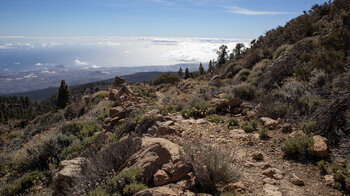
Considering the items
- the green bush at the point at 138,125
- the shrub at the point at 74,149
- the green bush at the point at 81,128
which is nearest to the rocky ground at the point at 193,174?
the green bush at the point at 138,125

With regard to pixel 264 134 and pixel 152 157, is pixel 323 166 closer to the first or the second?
pixel 264 134

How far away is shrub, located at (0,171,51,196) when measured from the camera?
16.6 ft

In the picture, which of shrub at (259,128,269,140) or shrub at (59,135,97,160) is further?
shrub at (59,135,97,160)

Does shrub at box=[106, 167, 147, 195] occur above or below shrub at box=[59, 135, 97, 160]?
above

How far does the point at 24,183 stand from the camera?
5.41 metres

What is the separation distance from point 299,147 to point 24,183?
22.2ft

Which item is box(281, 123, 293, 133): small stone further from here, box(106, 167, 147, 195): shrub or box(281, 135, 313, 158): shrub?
box(106, 167, 147, 195): shrub

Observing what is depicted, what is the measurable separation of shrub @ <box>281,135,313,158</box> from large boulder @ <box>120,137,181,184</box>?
2356mm

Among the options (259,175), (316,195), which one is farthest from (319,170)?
(259,175)

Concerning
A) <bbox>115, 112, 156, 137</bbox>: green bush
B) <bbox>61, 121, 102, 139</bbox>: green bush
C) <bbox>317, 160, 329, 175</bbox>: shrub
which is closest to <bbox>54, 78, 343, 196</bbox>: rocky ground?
<bbox>317, 160, 329, 175</bbox>: shrub

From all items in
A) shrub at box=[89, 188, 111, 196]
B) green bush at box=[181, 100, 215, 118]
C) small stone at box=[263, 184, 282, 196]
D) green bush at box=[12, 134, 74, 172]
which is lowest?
green bush at box=[12, 134, 74, 172]

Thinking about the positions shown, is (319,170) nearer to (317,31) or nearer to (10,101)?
(317,31)

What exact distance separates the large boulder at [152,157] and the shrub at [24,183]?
128 inches

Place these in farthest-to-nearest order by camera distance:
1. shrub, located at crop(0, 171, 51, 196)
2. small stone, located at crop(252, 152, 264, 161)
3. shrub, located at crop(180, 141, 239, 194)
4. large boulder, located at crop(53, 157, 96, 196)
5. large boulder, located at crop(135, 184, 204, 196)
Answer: shrub, located at crop(0, 171, 51, 196) → small stone, located at crop(252, 152, 264, 161) → large boulder, located at crop(53, 157, 96, 196) → shrub, located at crop(180, 141, 239, 194) → large boulder, located at crop(135, 184, 204, 196)
